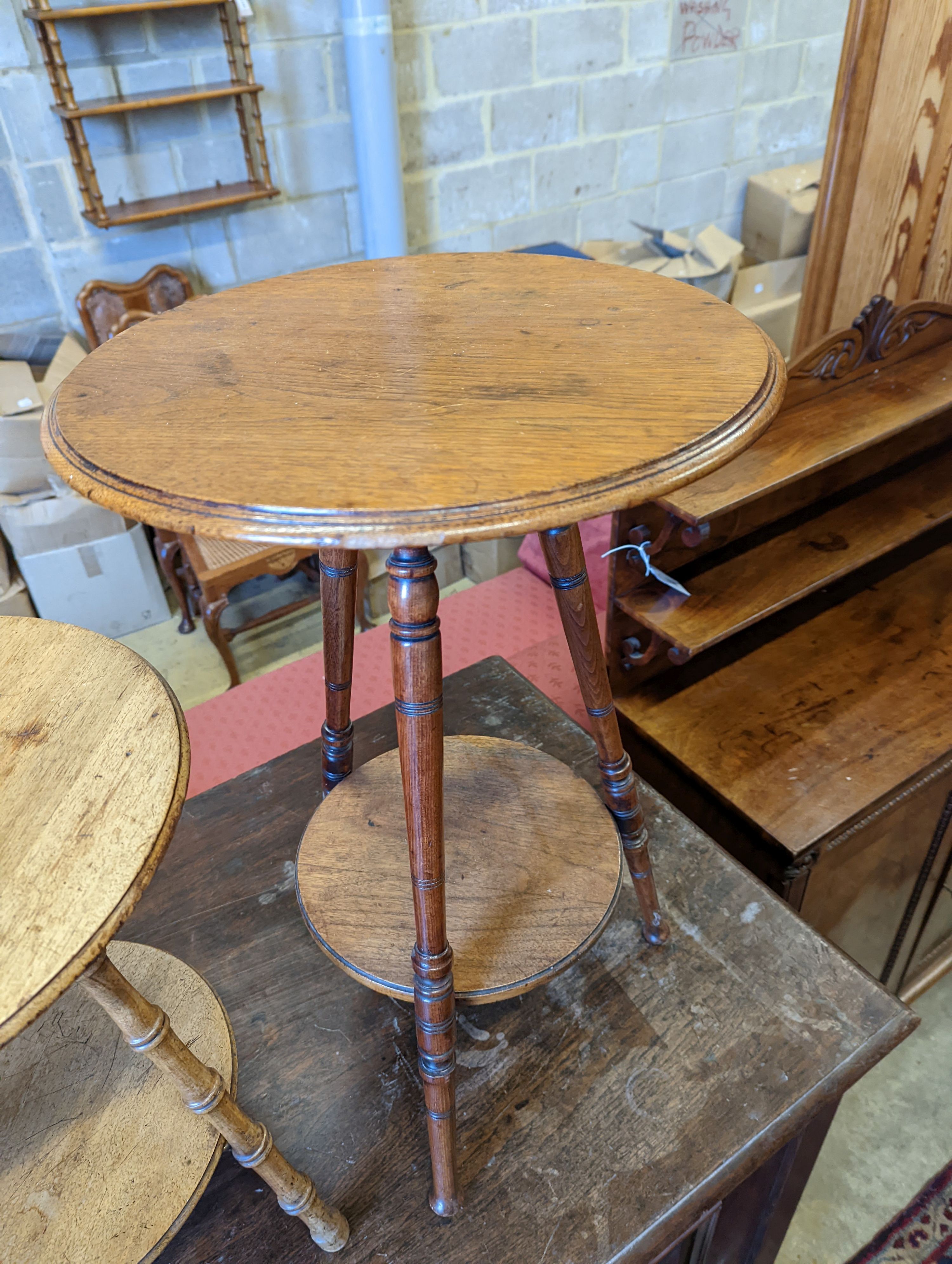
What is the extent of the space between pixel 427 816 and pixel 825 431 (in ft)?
3.36

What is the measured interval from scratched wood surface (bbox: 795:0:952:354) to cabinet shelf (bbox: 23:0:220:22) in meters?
1.68

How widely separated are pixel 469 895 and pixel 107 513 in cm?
210

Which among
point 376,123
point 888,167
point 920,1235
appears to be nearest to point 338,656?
point 920,1235

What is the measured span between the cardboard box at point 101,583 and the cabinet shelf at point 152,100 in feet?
3.52

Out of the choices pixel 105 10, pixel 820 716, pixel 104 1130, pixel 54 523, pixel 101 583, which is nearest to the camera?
pixel 104 1130

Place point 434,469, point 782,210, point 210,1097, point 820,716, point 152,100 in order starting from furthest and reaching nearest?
1. point 782,210
2. point 152,100
3. point 820,716
4. point 210,1097
5. point 434,469

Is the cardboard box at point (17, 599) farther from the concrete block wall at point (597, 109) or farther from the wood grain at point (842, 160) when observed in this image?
the wood grain at point (842, 160)

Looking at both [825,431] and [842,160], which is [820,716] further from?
[842,160]

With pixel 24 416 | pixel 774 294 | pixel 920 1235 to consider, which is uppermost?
pixel 24 416

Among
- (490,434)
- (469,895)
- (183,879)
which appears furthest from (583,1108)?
(490,434)

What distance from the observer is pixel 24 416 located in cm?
245

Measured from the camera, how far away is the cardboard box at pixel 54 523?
2559 millimetres

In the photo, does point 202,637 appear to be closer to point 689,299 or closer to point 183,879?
point 183,879

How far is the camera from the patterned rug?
1.50m
